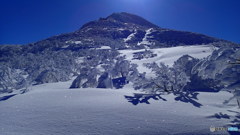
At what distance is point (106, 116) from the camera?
4.41m

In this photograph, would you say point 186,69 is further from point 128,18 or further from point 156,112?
point 128,18

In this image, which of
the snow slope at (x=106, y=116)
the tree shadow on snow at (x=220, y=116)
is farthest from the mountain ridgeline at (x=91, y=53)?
the tree shadow on snow at (x=220, y=116)

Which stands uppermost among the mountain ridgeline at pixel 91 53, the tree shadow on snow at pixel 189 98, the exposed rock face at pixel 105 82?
the mountain ridgeline at pixel 91 53

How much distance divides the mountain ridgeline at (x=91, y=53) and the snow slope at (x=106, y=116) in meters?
3.73

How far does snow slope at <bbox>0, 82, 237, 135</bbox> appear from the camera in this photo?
3.76m

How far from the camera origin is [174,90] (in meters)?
7.44

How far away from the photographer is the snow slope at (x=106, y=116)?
376 cm

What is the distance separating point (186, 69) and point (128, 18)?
94.8 metres

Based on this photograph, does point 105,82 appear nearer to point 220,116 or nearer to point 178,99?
point 178,99

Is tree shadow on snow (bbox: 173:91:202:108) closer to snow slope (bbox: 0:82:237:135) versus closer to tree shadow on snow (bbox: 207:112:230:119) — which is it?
snow slope (bbox: 0:82:237:135)

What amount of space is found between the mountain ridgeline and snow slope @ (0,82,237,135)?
3.73 meters

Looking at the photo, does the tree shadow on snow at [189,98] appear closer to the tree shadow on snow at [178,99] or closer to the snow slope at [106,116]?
the tree shadow on snow at [178,99]

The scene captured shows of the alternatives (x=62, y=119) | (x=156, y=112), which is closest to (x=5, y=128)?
(x=62, y=119)

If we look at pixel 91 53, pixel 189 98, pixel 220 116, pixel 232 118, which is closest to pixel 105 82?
pixel 189 98
